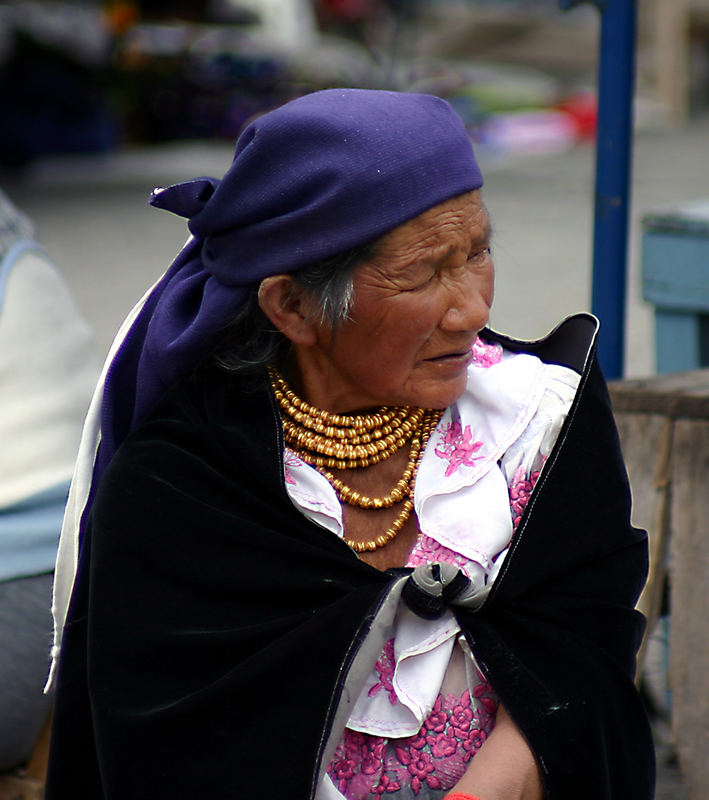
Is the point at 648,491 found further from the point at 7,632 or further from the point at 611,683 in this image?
the point at 7,632

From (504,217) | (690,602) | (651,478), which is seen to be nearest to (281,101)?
(504,217)

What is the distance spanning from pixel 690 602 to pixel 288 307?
45.7 inches

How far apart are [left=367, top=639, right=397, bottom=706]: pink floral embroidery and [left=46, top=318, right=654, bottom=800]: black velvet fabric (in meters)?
0.09

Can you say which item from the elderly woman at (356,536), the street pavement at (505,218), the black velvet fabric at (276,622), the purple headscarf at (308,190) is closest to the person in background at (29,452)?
the elderly woman at (356,536)

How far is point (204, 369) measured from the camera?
76.2 inches

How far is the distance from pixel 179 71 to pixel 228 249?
38.8ft

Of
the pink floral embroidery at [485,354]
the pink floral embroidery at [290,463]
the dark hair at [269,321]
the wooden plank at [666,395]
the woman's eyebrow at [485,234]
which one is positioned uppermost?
the woman's eyebrow at [485,234]

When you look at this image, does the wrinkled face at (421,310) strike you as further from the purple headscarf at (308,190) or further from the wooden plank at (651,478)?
the wooden plank at (651,478)

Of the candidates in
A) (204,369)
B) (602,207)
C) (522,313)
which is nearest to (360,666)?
(204,369)

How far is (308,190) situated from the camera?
1701 mm

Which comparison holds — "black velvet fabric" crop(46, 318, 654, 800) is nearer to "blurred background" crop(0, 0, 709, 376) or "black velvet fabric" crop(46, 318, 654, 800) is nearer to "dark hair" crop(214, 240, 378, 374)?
"dark hair" crop(214, 240, 378, 374)

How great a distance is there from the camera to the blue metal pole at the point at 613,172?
255 cm

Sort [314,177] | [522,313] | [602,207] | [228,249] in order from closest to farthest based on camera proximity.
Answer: [314,177]
[228,249]
[602,207]
[522,313]

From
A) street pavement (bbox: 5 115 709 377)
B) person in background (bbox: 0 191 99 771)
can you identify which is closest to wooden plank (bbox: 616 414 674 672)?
person in background (bbox: 0 191 99 771)
